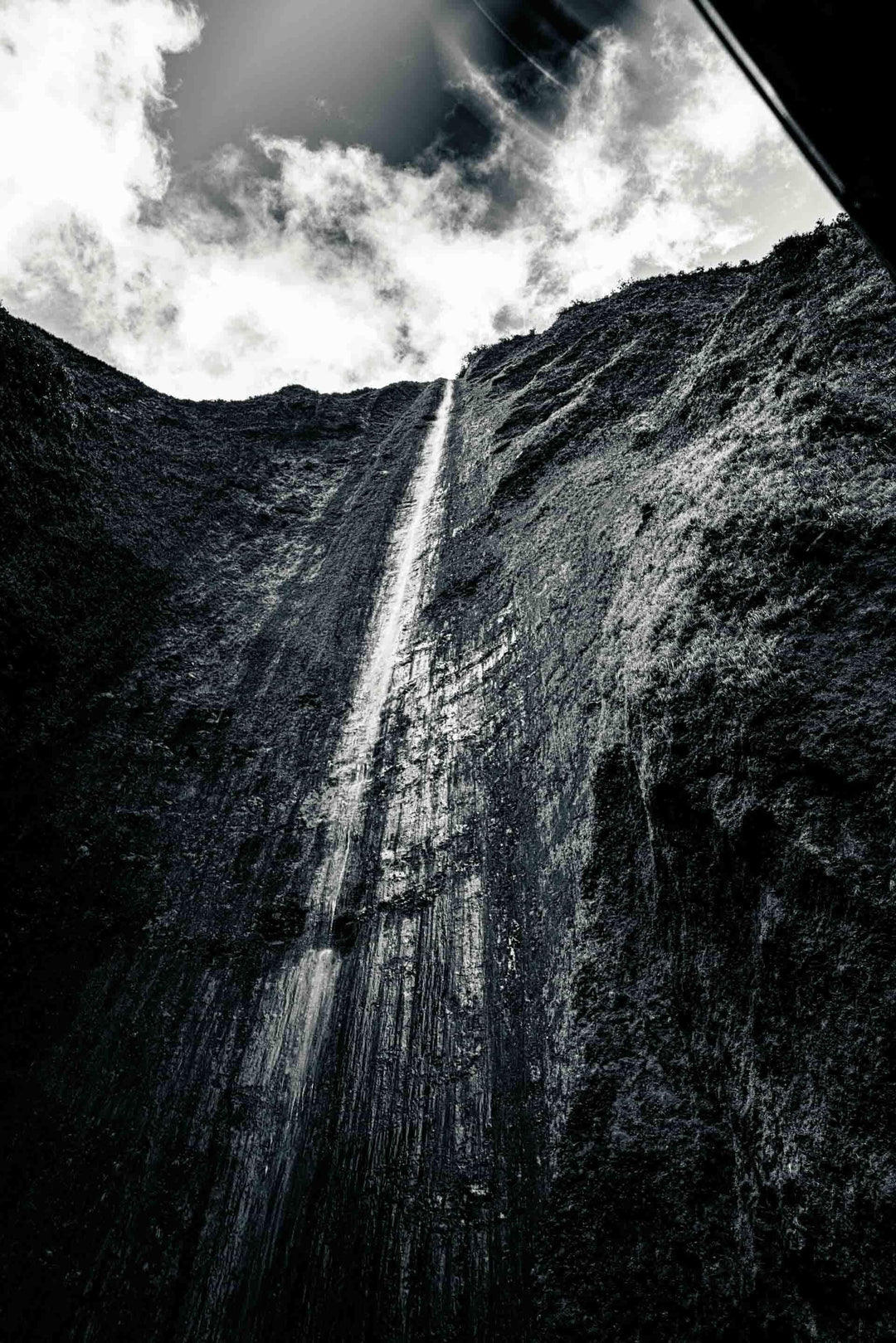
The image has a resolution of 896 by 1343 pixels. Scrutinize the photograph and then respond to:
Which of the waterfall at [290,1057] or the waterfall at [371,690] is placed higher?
the waterfall at [371,690]

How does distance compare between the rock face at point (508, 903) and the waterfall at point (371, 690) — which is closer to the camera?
the rock face at point (508, 903)

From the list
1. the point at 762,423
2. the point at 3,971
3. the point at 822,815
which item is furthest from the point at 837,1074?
the point at 3,971

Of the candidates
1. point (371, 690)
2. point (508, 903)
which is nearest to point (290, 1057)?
point (508, 903)

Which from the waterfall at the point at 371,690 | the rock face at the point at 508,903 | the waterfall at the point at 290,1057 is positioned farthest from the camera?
the waterfall at the point at 371,690

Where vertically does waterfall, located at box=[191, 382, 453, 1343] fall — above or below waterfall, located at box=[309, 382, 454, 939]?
below

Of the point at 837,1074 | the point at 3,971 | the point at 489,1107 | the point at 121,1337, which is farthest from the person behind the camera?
the point at 3,971

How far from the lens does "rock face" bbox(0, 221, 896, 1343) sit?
10.8 ft

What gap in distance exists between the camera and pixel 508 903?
595 cm

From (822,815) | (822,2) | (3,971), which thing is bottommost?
(3,971)

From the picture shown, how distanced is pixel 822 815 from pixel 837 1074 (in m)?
1.15

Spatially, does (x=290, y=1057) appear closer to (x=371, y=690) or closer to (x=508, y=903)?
(x=508, y=903)

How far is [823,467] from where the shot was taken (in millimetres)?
4219

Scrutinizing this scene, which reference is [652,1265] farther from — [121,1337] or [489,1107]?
[121,1337]

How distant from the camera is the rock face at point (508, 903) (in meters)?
3.29
